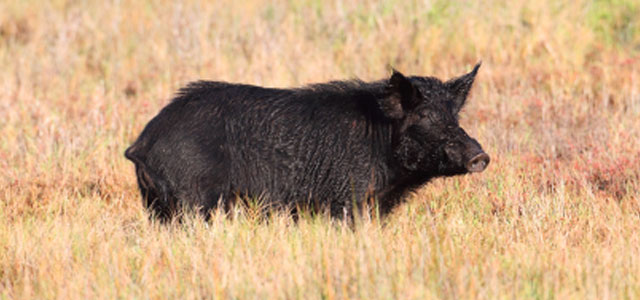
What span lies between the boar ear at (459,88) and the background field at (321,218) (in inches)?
28.5

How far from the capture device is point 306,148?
570 cm

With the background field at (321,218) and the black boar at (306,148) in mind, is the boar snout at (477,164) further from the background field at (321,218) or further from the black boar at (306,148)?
the background field at (321,218)

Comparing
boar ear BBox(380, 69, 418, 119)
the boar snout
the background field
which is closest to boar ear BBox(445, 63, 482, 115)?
boar ear BBox(380, 69, 418, 119)

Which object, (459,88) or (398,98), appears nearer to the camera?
(398,98)

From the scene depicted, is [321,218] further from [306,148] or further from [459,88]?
[459,88]

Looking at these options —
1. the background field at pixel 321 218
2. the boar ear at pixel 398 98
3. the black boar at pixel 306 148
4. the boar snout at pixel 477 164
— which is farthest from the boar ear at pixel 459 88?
the background field at pixel 321 218

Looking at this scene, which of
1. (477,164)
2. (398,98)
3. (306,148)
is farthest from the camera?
(306,148)

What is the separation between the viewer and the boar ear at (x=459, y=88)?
18.7 ft

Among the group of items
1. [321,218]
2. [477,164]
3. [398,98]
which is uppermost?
[398,98]

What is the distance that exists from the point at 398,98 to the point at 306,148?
0.68 metres

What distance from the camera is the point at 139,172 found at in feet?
18.3

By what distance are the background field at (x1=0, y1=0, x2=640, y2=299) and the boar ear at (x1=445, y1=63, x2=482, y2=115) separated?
2.38ft

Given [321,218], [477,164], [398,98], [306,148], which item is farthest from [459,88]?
[321,218]

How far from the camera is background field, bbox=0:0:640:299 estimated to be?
14.6 feet
